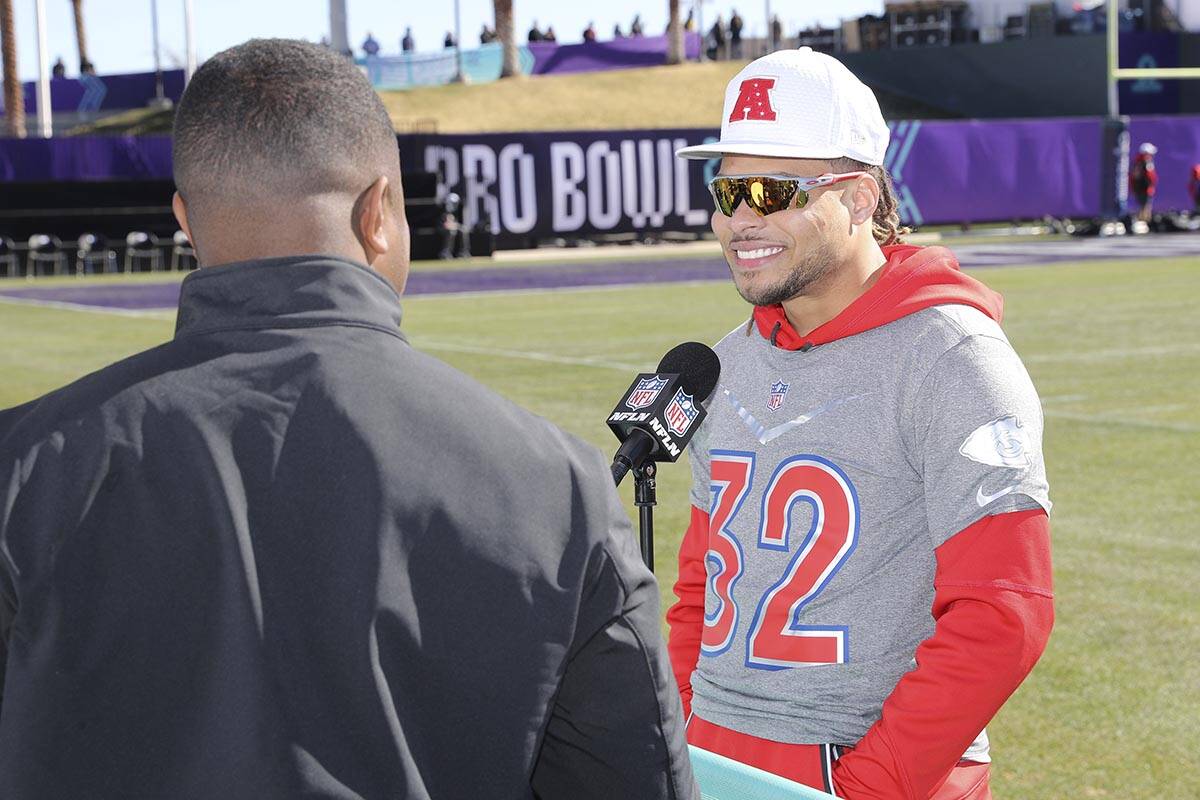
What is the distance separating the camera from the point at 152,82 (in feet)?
221

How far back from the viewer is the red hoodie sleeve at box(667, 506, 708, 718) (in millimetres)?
3455

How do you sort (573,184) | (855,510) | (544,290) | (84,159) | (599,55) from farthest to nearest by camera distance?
(599,55), (573,184), (84,159), (544,290), (855,510)

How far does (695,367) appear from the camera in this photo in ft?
10.6

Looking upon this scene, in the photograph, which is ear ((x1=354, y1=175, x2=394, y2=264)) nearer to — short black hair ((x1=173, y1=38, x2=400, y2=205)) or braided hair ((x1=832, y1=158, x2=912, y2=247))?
short black hair ((x1=173, y1=38, x2=400, y2=205))

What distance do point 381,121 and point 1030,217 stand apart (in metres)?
39.8

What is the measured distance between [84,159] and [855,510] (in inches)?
1338

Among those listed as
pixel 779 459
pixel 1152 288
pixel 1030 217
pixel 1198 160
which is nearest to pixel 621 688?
pixel 779 459

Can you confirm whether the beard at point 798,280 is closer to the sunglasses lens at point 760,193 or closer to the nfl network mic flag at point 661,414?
the sunglasses lens at point 760,193

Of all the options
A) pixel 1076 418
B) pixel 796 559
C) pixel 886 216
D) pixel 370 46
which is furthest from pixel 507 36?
pixel 796 559

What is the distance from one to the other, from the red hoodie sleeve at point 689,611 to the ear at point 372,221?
1602 mm

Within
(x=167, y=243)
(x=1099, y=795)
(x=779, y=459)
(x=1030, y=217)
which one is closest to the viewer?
(x=779, y=459)

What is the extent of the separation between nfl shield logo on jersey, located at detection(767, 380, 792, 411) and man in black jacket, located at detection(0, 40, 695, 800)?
4.72 ft

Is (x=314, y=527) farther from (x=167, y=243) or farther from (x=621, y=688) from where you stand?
(x=167, y=243)

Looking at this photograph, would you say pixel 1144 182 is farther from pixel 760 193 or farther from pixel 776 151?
pixel 776 151
